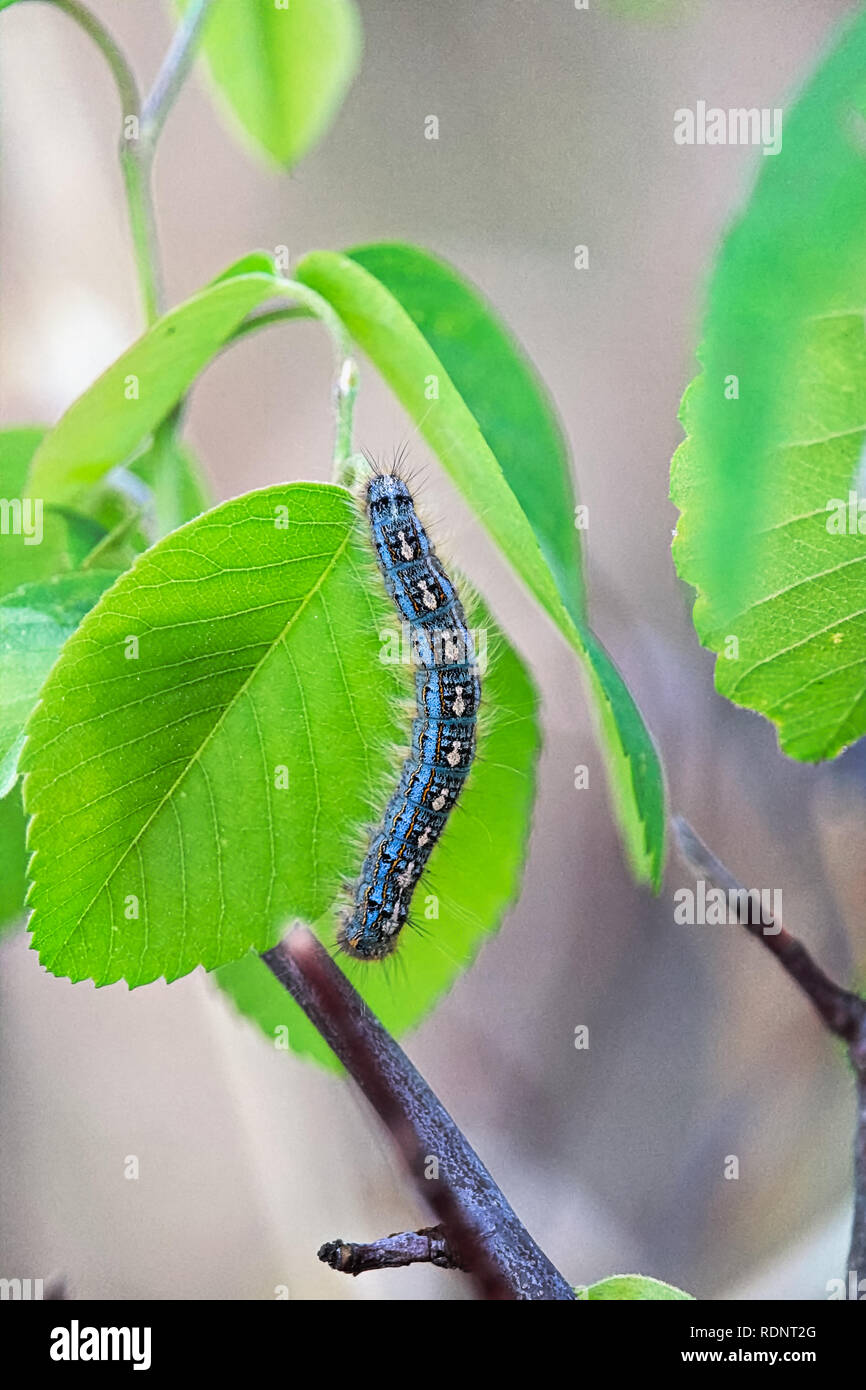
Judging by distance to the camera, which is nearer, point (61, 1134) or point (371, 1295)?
point (371, 1295)

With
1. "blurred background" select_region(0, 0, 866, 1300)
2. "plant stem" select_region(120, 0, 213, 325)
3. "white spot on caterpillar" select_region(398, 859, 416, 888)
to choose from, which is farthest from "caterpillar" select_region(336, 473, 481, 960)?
"blurred background" select_region(0, 0, 866, 1300)

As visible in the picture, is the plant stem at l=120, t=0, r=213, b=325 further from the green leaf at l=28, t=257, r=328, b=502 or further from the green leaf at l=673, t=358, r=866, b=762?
the green leaf at l=673, t=358, r=866, b=762

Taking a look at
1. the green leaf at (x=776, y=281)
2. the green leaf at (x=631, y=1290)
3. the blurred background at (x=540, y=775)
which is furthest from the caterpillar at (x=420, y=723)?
the blurred background at (x=540, y=775)

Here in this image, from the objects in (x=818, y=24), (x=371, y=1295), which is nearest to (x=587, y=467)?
(x=818, y=24)

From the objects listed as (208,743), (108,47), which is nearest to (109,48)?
(108,47)

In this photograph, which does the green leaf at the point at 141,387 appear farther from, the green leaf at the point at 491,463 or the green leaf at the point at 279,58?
the green leaf at the point at 279,58
